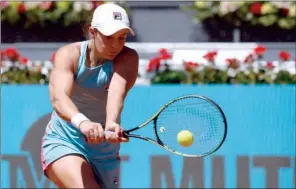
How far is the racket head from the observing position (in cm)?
562

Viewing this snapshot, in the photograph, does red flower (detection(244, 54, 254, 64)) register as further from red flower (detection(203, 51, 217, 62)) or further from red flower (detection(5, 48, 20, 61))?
red flower (detection(5, 48, 20, 61))

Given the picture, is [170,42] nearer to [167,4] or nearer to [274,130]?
[167,4]

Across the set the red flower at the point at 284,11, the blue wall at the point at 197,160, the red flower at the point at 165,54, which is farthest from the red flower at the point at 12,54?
the red flower at the point at 284,11

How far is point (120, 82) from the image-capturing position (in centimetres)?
538

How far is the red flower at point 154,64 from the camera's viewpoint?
9.18m

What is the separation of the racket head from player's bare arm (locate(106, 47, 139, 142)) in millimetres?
287

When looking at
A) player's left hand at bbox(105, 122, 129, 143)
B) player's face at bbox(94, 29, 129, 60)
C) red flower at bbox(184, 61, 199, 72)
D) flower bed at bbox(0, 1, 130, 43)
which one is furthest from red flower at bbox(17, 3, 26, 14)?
player's left hand at bbox(105, 122, 129, 143)

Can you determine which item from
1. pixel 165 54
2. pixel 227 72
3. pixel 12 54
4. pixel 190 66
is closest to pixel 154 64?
pixel 165 54

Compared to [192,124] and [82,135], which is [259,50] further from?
[82,135]

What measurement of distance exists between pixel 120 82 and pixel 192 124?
658 mm

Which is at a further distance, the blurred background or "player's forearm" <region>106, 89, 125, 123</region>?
the blurred background

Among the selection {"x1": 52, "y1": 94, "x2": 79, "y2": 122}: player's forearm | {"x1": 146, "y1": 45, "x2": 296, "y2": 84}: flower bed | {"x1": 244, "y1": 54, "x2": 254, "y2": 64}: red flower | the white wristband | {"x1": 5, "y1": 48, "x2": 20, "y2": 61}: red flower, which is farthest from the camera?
{"x1": 5, "y1": 48, "x2": 20, "y2": 61}: red flower

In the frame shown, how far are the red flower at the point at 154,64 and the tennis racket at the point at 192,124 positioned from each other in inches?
130

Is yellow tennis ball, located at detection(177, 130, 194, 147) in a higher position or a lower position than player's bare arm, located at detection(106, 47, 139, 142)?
lower
